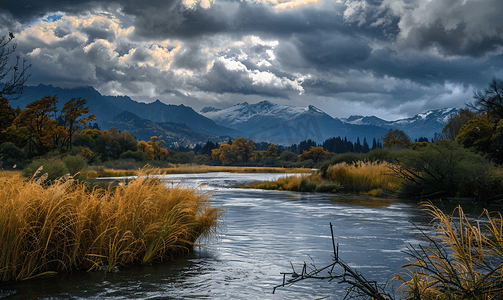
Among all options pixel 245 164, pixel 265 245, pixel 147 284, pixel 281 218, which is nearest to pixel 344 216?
pixel 281 218

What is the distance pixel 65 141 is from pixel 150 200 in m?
51.5

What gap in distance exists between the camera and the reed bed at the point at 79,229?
16.7ft

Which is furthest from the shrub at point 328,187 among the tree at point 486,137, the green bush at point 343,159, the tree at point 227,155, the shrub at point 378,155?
the tree at point 227,155

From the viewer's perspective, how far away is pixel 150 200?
6770 millimetres

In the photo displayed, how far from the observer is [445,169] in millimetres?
17047

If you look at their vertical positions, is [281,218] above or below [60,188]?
below

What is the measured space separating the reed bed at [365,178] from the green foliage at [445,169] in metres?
2.73

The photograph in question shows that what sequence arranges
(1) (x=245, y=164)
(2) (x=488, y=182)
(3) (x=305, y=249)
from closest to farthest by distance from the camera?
(3) (x=305, y=249) < (2) (x=488, y=182) < (1) (x=245, y=164)

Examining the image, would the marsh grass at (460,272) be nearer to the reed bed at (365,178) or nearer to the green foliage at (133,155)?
the reed bed at (365,178)

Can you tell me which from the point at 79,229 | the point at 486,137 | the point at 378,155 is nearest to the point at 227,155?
the point at 378,155

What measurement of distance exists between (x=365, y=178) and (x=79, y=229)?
20496 millimetres

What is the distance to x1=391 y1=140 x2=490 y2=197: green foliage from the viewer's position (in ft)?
53.4

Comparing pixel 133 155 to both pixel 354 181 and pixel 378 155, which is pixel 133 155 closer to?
pixel 378 155

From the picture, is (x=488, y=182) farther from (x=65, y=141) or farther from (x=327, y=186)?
(x=65, y=141)
